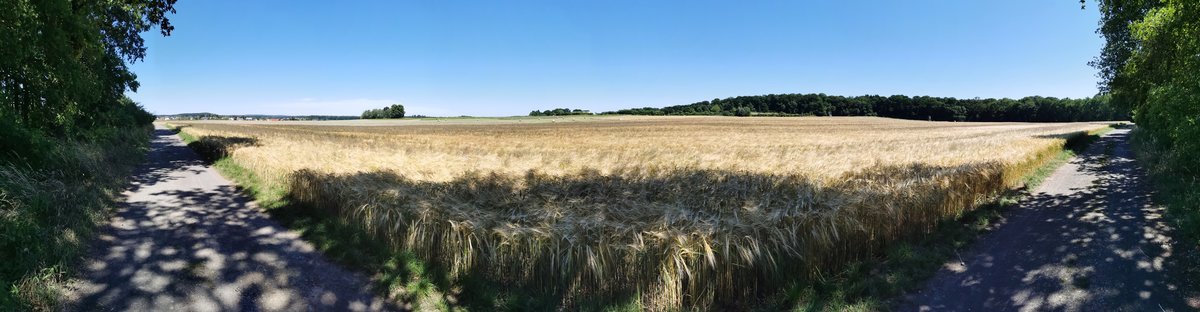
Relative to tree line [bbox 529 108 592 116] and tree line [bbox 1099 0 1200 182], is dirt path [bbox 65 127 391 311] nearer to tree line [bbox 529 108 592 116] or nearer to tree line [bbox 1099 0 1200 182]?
tree line [bbox 1099 0 1200 182]

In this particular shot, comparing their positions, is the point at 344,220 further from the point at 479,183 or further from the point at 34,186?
the point at 34,186

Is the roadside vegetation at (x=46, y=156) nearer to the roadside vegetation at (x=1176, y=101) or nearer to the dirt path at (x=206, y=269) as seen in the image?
the dirt path at (x=206, y=269)

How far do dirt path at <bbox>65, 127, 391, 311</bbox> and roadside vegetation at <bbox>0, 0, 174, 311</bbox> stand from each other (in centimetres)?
30

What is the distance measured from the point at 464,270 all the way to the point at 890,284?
5.21 metres

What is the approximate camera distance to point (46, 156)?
900 cm

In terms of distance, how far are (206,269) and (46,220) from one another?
3.03m

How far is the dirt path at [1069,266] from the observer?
17.3 ft

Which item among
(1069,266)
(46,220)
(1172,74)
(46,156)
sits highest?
(1172,74)

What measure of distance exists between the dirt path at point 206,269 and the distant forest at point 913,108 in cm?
11748

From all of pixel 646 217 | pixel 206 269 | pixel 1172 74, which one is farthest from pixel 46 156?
pixel 1172 74

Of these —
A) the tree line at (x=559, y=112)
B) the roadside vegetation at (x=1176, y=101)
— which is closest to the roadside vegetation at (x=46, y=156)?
the roadside vegetation at (x=1176, y=101)

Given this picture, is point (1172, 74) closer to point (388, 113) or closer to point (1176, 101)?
point (1176, 101)

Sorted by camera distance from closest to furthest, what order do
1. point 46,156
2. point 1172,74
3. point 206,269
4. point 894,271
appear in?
point 206,269, point 894,271, point 46,156, point 1172,74

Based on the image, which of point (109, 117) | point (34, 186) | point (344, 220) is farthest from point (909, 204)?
point (109, 117)
